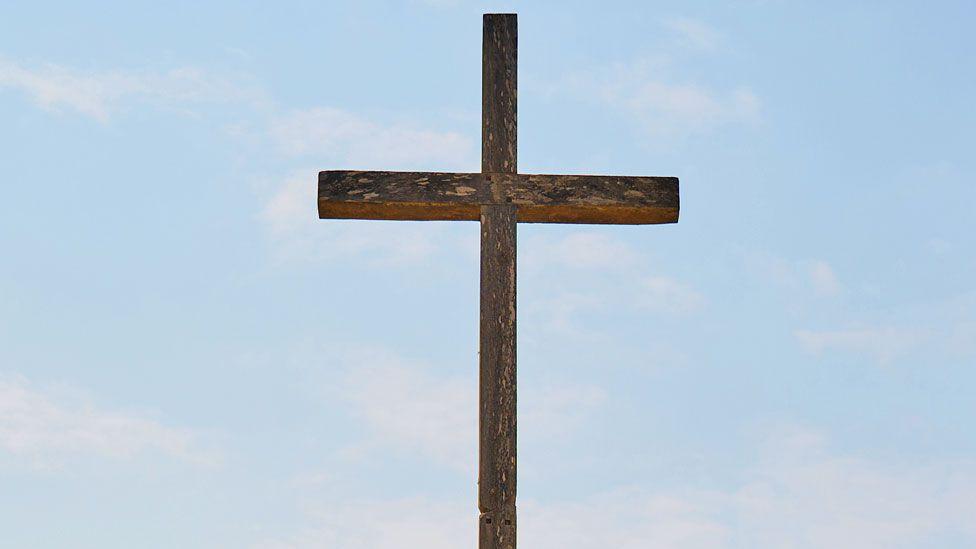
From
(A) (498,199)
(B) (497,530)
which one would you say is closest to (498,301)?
(A) (498,199)

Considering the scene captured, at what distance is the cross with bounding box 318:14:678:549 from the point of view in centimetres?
631

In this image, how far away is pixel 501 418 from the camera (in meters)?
6.23

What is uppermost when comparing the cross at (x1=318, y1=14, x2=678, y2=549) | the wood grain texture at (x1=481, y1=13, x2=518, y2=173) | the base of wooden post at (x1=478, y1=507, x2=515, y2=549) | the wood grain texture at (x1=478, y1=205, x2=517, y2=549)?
the wood grain texture at (x1=481, y1=13, x2=518, y2=173)

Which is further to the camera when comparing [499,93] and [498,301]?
[499,93]

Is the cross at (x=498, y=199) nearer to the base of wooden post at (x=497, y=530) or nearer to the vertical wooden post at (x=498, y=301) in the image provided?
the vertical wooden post at (x=498, y=301)

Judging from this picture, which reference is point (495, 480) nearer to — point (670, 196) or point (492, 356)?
point (492, 356)

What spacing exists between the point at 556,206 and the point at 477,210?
14.5 inches

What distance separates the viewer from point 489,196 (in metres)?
6.58

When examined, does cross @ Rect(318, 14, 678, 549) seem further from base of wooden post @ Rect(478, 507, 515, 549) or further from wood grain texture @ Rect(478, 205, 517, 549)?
base of wooden post @ Rect(478, 507, 515, 549)

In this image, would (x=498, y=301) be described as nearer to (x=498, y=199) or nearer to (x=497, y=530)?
(x=498, y=199)

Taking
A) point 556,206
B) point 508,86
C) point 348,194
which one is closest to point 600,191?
point 556,206

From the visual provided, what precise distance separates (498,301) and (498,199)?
1.66 ft

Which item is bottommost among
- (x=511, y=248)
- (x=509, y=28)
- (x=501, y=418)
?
(x=501, y=418)

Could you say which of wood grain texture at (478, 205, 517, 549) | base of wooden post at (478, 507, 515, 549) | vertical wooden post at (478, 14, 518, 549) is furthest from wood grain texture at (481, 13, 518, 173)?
base of wooden post at (478, 507, 515, 549)
